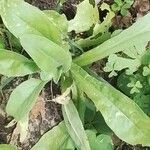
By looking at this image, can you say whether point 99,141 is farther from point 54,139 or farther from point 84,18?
point 84,18

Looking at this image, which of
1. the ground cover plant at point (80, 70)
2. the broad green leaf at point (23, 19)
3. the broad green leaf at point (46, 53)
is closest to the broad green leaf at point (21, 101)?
→ the ground cover plant at point (80, 70)

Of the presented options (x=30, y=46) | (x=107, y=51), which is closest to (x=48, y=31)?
(x=30, y=46)

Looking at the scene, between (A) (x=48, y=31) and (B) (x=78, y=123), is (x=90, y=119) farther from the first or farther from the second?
(A) (x=48, y=31)

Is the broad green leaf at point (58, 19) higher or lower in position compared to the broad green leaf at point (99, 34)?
higher

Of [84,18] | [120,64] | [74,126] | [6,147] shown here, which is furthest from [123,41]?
[6,147]

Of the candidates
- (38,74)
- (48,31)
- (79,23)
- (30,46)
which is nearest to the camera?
(30,46)

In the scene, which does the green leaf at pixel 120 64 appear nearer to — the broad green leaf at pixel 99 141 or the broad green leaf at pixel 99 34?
the broad green leaf at pixel 99 34
